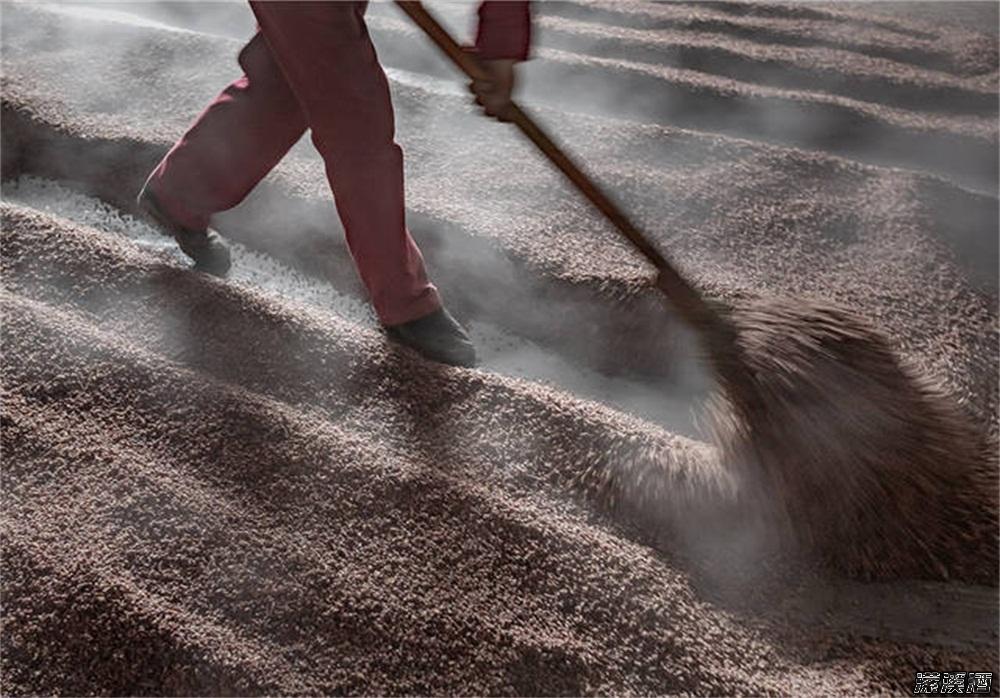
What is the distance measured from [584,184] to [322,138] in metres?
0.40

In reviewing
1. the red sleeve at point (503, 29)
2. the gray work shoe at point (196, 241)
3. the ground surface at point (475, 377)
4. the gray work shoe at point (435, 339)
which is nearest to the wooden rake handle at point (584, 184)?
the red sleeve at point (503, 29)

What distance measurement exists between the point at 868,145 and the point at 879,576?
1.32m

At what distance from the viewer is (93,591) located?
3.96ft

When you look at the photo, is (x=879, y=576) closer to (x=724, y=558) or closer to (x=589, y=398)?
(x=724, y=558)

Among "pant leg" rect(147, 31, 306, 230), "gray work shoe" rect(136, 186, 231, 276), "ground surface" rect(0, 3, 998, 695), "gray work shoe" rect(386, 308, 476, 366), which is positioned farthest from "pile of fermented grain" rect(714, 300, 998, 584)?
"gray work shoe" rect(136, 186, 231, 276)

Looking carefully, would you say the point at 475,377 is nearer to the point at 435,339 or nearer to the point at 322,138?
the point at 435,339

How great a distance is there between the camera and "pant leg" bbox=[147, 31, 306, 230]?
1.58 m

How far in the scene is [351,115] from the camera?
52.5 inches

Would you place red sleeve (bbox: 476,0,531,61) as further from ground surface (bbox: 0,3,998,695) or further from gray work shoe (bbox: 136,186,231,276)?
gray work shoe (bbox: 136,186,231,276)

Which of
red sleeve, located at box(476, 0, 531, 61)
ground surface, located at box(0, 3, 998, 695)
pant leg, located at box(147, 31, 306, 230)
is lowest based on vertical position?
ground surface, located at box(0, 3, 998, 695)

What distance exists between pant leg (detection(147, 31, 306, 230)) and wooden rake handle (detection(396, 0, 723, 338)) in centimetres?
41

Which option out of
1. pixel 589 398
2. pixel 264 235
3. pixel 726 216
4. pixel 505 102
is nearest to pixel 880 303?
pixel 726 216

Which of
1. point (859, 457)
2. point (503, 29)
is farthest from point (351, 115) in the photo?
point (859, 457)

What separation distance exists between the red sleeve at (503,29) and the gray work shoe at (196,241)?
2.43 feet
